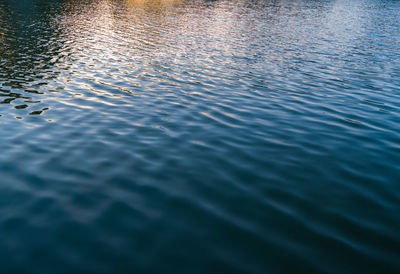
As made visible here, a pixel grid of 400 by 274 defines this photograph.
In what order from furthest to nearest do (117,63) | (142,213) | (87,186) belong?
(117,63), (87,186), (142,213)

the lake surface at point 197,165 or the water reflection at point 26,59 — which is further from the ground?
the lake surface at point 197,165

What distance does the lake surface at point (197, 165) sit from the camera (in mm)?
7762

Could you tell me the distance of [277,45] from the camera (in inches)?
1449

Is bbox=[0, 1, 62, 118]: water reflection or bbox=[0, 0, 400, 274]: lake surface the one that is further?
bbox=[0, 1, 62, 118]: water reflection

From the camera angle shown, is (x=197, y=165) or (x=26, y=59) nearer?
(x=197, y=165)

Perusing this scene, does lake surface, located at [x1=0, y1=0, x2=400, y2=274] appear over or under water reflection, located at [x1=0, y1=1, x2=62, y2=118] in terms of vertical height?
over

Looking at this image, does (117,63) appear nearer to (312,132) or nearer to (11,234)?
(312,132)

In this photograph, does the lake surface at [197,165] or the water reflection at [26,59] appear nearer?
the lake surface at [197,165]

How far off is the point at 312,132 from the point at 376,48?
1080 inches

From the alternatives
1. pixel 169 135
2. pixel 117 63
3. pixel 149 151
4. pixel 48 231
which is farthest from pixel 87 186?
pixel 117 63

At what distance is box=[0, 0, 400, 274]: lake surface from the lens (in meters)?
7.76

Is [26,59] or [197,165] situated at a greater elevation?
[197,165]

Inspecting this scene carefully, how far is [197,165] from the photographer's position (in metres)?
11.8

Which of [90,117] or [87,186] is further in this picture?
[90,117]
